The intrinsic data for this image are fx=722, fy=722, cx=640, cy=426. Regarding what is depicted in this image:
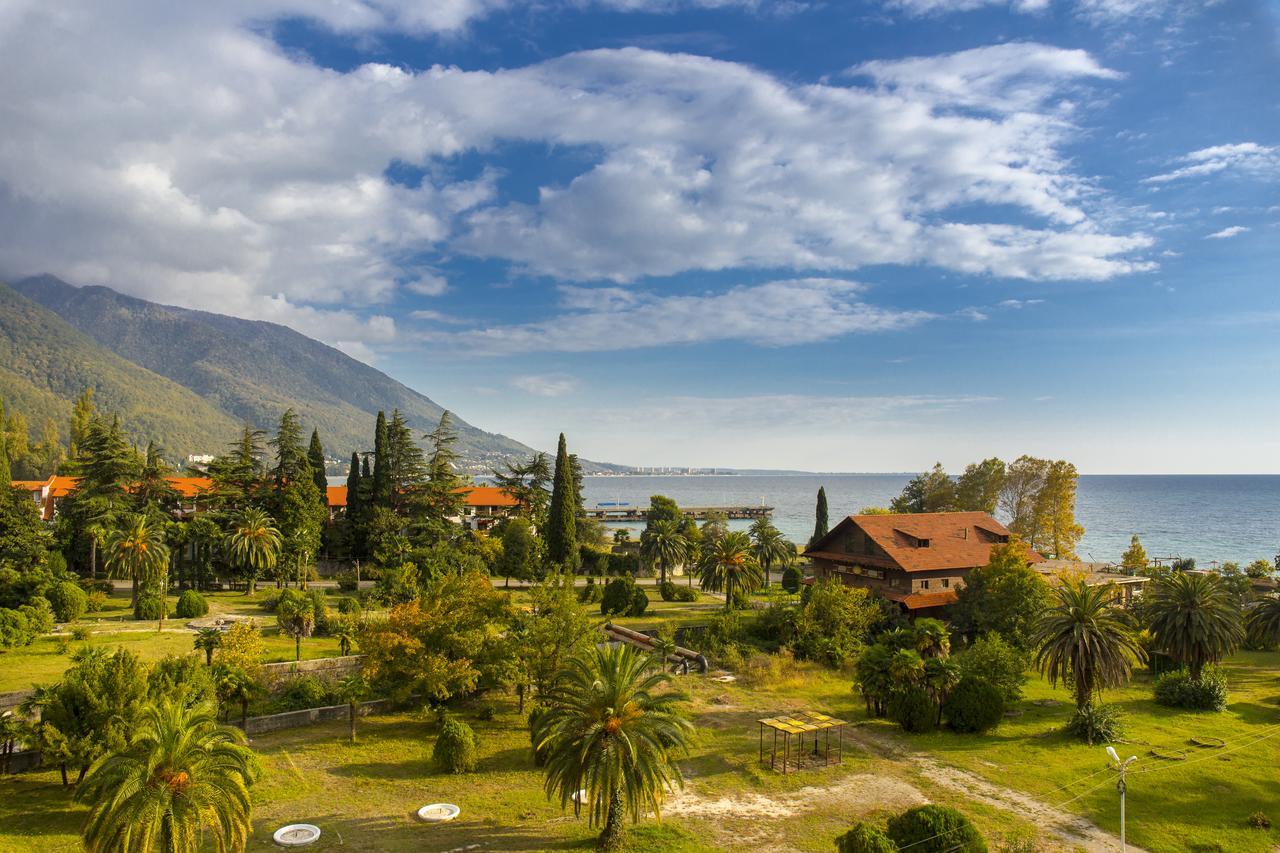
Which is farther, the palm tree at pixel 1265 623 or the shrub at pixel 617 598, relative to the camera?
the shrub at pixel 617 598

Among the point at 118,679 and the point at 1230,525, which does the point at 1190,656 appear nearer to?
the point at 118,679

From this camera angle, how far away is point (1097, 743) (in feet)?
110

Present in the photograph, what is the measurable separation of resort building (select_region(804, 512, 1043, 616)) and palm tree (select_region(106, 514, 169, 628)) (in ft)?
174

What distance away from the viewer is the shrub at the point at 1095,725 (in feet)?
111

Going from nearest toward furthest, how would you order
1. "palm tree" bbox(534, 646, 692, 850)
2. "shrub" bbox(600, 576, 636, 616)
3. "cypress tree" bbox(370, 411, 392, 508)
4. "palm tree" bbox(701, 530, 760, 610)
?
"palm tree" bbox(534, 646, 692, 850) < "shrub" bbox(600, 576, 636, 616) < "palm tree" bbox(701, 530, 760, 610) < "cypress tree" bbox(370, 411, 392, 508)

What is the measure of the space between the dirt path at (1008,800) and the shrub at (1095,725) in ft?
27.0

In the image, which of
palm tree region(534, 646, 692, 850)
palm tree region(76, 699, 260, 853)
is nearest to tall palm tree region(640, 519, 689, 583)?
palm tree region(534, 646, 692, 850)

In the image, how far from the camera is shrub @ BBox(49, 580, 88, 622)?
51.2 meters

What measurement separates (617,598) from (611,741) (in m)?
40.3

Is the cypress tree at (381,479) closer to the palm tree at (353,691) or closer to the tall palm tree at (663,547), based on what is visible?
the tall palm tree at (663,547)

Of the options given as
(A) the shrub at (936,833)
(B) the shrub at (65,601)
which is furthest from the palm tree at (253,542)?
(A) the shrub at (936,833)

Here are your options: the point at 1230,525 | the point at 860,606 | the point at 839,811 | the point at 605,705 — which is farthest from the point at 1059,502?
the point at 1230,525

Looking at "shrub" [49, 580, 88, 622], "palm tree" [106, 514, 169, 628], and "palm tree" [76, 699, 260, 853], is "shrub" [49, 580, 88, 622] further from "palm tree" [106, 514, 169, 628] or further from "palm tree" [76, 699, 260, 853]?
"palm tree" [76, 699, 260, 853]

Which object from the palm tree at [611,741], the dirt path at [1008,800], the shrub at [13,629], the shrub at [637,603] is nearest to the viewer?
the palm tree at [611,741]
